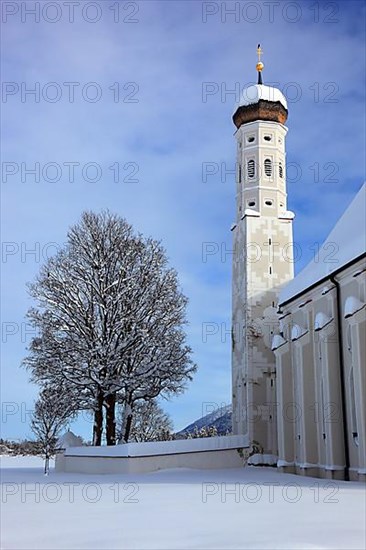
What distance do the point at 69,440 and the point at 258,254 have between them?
1285 cm

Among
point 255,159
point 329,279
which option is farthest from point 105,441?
point 255,159

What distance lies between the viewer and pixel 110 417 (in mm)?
30109

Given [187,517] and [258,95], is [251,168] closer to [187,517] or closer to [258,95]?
[258,95]

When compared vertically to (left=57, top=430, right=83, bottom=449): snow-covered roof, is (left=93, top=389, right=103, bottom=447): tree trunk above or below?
above

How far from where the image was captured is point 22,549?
916 cm

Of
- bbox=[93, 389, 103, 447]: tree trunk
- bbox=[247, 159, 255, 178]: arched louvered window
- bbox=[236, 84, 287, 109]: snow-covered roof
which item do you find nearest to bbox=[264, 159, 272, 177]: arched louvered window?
bbox=[247, 159, 255, 178]: arched louvered window

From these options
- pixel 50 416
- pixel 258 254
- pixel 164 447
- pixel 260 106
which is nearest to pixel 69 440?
pixel 50 416

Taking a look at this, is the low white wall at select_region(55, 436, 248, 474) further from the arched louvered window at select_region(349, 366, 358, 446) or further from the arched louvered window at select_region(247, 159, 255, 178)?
the arched louvered window at select_region(247, 159, 255, 178)

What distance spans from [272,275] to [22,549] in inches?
1019

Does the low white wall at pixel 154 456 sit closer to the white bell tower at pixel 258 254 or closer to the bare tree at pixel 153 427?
the white bell tower at pixel 258 254

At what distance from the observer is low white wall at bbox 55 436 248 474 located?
26016mm

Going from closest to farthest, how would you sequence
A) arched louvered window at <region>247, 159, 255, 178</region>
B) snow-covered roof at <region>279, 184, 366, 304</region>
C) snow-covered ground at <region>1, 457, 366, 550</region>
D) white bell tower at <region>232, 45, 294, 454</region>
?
snow-covered ground at <region>1, 457, 366, 550</region>, snow-covered roof at <region>279, 184, 366, 304</region>, white bell tower at <region>232, 45, 294, 454</region>, arched louvered window at <region>247, 159, 255, 178</region>

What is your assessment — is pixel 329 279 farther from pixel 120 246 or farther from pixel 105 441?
pixel 105 441

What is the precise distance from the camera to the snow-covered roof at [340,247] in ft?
74.0
